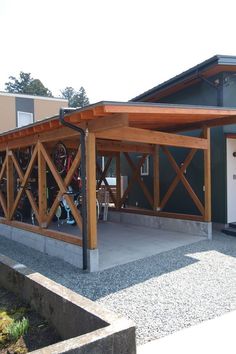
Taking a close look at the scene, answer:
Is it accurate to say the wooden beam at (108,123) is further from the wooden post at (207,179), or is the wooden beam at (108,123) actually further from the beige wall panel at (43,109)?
the beige wall panel at (43,109)

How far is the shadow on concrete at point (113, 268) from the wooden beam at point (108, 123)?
8.32ft

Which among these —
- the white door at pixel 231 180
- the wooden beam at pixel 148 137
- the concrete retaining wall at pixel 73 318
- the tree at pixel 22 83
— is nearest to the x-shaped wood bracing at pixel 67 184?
the wooden beam at pixel 148 137

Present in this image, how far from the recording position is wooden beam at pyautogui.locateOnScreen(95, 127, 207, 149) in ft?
20.3

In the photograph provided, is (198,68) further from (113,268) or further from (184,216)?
(113,268)

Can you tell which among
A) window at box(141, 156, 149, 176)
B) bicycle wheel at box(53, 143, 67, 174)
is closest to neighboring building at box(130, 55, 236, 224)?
window at box(141, 156, 149, 176)

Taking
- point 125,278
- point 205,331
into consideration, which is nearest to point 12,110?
point 125,278

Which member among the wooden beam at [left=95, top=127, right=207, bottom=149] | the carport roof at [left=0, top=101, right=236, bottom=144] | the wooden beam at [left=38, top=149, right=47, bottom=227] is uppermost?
the carport roof at [left=0, top=101, right=236, bottom=144]

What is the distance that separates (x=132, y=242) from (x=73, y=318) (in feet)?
17.2

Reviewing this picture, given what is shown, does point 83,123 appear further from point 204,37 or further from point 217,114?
point 204,37

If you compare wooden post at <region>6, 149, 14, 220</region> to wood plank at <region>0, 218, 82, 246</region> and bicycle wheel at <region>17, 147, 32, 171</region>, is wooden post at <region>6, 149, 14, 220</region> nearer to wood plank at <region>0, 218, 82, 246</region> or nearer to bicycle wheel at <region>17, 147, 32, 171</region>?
wood plank at <region>0, 218, 82, 246</region>

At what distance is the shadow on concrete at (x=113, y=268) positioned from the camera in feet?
16.8

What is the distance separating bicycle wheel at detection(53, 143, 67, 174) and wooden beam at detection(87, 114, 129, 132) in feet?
8.50

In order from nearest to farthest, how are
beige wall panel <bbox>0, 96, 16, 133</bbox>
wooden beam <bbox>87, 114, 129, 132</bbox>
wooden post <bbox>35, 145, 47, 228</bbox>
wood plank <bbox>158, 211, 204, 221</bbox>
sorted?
wooden beam <bbox>87, 114, 129, 132</bbox>
wooden post <bbox>35, 145, 47, 228</bbox>
wood plank <bbox>158, 211, 204, 221</bbox>
beige wall panel <bbox>0, 96, 16, 133</bbox>

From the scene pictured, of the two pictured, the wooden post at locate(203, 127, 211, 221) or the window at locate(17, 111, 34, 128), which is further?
the window at locate(17, 111, 34, 128)
